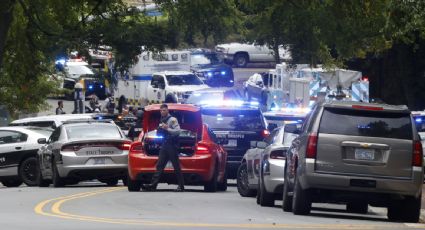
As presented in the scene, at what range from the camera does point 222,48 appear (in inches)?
2680

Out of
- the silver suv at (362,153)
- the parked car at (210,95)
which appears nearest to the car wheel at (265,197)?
the silver suv at (362,153)

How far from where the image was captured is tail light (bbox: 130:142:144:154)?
79.1ft

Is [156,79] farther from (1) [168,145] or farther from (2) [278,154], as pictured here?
(2) [278,154]

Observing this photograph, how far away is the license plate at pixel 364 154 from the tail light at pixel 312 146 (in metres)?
0.60

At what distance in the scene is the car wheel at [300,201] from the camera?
58.3 feet

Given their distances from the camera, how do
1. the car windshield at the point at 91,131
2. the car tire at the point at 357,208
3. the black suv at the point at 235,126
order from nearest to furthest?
the car tire at the point at 357,208, the black suv at the point at 235,126, the car windshield at the point at 91,131

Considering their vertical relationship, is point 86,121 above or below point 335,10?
below

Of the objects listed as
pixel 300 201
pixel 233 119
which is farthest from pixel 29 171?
pixel 300 201

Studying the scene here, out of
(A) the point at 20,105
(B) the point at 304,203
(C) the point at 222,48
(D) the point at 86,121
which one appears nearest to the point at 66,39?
(A) the point at 20,105

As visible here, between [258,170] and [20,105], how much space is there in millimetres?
24659

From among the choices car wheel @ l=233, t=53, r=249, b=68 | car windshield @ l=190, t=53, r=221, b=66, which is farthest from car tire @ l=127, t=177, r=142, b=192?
car wheel @ l=233, t=53, r=249, b=68

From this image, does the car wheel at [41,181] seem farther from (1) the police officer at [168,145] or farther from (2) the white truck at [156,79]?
(2) the white truck at [156,79]

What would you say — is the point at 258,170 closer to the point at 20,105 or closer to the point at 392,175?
the point at 392,175

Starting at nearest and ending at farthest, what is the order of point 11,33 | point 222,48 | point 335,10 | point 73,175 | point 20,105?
1. point 335,10
2. point 73,175
3. point 11,33
4. point 20,105
5. point 222,48
